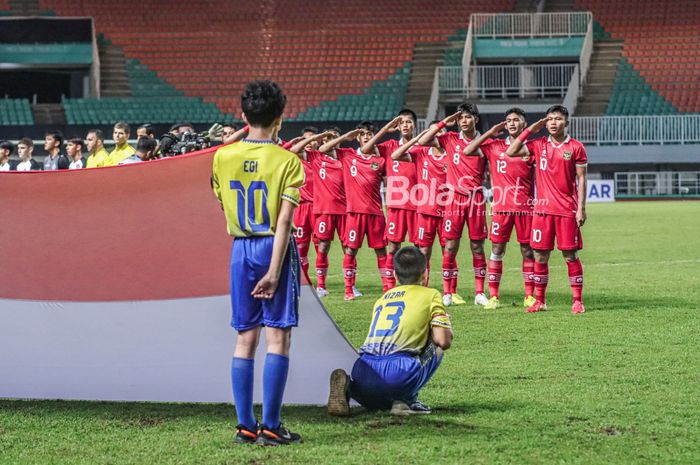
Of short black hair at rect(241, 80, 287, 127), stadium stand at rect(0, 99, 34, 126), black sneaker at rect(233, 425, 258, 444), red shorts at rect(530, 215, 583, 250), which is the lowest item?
black sneaker at rect(233, 425, 258, 444)

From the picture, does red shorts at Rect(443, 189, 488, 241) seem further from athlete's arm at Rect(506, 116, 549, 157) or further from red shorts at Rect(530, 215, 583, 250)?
red shorts at Rect(530, 215, 583, 250)

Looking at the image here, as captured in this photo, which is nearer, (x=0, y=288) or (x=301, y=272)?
(x=301, y=272)

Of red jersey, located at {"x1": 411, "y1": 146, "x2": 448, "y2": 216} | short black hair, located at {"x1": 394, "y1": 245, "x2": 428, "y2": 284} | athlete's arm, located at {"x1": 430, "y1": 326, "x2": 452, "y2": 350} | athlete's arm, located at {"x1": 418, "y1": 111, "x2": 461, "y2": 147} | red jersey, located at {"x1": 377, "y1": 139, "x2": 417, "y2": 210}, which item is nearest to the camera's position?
athlete's arm, located at {"x1": 430, "y1": 326, "x2": 452, "y2": 350}

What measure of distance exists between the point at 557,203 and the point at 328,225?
3.15 metres

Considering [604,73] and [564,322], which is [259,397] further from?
[604,73]

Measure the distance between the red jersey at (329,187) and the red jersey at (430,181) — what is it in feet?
3.61

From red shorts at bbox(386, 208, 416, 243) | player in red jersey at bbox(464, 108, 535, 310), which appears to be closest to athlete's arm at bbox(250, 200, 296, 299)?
player in red jersey at bbox(464, 108, 535, 310)

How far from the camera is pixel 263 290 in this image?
4.84m

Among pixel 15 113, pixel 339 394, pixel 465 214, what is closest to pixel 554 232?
pixel 465 214

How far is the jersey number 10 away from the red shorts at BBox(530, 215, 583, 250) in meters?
5.78

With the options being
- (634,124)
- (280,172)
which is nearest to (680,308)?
(280,172)

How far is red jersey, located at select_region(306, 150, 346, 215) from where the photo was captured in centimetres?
1246

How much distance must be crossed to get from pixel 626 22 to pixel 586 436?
127ft

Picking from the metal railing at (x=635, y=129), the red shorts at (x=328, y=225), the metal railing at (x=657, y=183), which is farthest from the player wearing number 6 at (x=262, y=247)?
the metal railing at (x=657, y=183)
